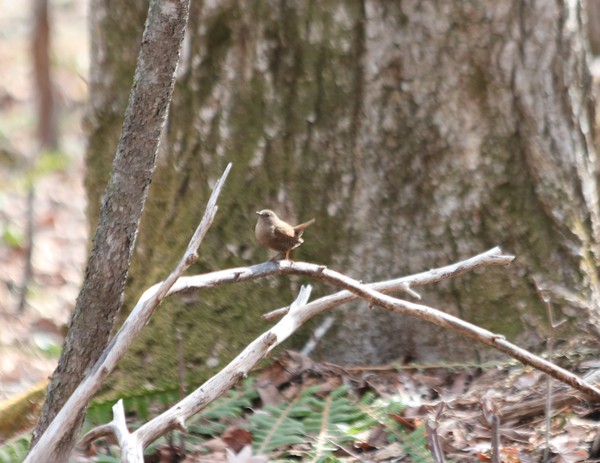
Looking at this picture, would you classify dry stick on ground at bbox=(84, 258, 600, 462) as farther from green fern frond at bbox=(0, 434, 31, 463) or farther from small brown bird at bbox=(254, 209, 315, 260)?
green fern frond at bbox=(0, 434, 31, 463)

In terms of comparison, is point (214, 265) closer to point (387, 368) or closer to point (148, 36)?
point (387, 368)

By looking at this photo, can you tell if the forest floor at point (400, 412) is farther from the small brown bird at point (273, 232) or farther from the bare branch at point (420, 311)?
the small brown bird at point (273, 232)

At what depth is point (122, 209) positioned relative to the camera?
2.37 m

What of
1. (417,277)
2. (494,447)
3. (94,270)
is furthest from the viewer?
(417,277)

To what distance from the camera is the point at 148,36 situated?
229 centimetres

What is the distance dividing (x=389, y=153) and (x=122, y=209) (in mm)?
1350

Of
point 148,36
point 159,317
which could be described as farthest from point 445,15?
point 159,317

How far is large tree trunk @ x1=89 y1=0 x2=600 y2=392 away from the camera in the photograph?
3.34m

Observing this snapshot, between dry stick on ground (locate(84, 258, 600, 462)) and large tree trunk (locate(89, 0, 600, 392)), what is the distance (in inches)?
31.1

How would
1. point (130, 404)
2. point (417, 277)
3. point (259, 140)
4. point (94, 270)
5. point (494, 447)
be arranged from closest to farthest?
point (494, 447) < point (94, 270) < point (417, 277) < point (130, 404) < point (259, 140)

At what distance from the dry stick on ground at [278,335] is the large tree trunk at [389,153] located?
0.79 meters

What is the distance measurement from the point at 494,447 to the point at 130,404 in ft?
5.07

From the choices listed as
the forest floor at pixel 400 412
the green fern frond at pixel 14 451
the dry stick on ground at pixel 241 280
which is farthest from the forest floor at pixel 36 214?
the dry stick on ground at pixel 241 280

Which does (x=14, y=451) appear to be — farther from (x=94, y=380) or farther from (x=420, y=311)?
(x=420, y=311)
